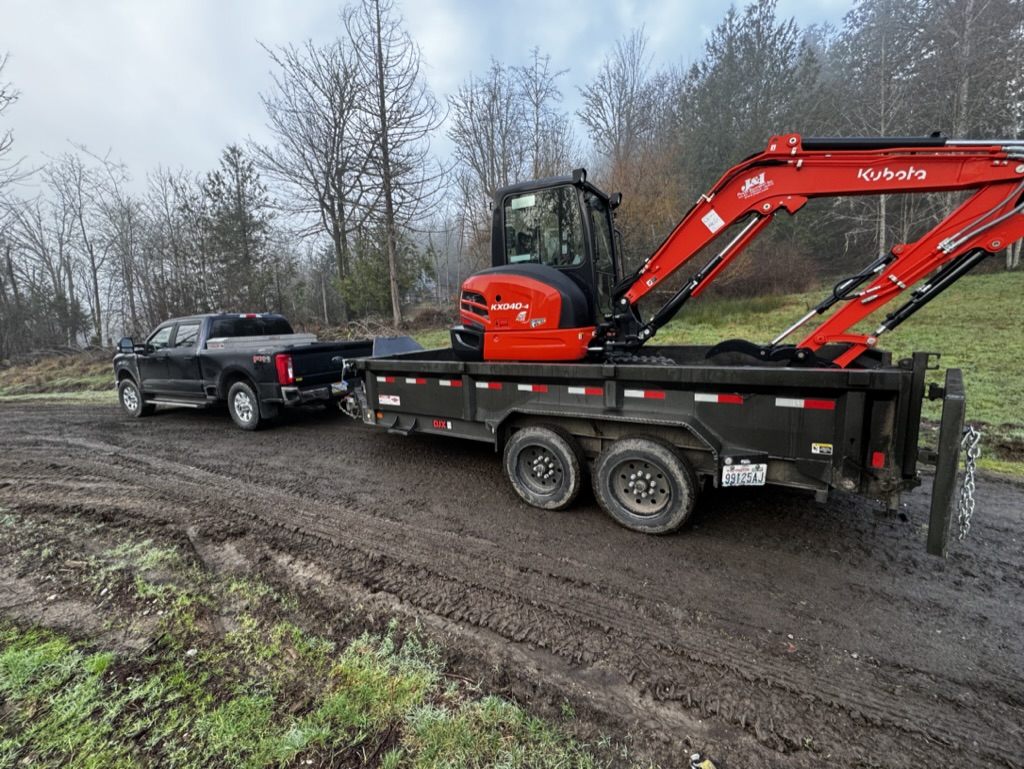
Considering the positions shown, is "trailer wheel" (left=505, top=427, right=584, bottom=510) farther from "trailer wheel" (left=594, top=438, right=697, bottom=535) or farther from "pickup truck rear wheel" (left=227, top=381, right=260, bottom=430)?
"pickup truck rear wheel" (left=227, top=381, right=260, bottom=430)

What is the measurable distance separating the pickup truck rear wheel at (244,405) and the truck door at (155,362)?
1845 millimetres

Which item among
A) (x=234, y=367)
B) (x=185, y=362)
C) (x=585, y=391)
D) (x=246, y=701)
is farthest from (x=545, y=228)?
(x=185, y=362)

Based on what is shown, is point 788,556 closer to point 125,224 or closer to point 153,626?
point 153,626

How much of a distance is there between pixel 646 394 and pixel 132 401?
1001 cm

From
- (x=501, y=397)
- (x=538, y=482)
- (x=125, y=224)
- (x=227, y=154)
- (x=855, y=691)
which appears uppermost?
(x=227, y=154)

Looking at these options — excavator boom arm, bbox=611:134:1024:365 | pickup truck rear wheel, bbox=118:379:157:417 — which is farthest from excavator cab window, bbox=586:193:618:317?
pickup truck rear wheel, bbox=118:379:157:417

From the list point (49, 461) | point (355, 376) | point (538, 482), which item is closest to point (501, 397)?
point (538, 482)

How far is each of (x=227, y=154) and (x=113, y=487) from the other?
22.5 metres

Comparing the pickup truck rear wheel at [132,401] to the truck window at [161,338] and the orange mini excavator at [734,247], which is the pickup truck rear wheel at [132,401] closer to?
the truck window at [161,338]

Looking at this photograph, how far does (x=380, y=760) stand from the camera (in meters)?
1.82

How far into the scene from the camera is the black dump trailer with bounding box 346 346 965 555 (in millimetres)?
2893

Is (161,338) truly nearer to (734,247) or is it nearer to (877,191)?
(734,247)

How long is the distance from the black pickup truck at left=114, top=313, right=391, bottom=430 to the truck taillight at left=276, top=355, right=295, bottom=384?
13 millimetres

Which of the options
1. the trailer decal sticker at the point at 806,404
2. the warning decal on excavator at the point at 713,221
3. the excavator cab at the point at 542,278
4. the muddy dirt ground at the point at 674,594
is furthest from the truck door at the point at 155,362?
the trailer decal sticker at the point at 806,404
